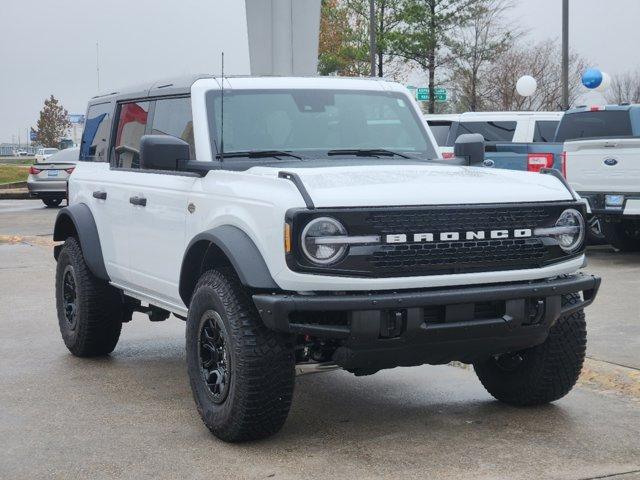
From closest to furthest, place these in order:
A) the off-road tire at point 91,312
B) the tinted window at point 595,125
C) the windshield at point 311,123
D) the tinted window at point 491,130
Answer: the windshield at point 311,123 < the off-road tire at point 91,312 < the tinted window at point 595,125 < the tinted window at point 491,130

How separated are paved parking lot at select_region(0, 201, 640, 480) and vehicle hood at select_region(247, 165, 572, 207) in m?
1.21

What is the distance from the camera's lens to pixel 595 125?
567 inches

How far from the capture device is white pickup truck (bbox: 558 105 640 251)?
1333 centimetres

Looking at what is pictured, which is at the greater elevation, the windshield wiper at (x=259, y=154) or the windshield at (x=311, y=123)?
the windshield at (x=311, y=123)

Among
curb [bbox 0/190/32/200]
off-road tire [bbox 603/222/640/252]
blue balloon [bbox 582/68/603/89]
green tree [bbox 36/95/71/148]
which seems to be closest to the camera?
off-road tire [bbox 603/222/640/252]

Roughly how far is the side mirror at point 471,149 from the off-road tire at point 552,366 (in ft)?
4.08

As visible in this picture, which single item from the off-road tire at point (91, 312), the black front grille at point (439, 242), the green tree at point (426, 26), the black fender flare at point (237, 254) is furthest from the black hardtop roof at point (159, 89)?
the green tree at point (426, 26)

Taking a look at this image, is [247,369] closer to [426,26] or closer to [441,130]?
[441,130]

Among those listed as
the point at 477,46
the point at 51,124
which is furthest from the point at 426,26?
the point at 51,124

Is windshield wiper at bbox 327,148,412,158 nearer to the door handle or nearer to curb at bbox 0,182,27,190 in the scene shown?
the door handle

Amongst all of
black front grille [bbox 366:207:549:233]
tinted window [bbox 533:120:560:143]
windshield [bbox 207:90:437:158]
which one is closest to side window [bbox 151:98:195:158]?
windshield [bbox 207:90:437:158]

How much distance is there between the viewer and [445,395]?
21.2 feet

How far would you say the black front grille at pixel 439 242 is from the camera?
494cm

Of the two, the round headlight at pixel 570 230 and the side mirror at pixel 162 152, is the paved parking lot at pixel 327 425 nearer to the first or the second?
the round headlight at pixel 570 230
